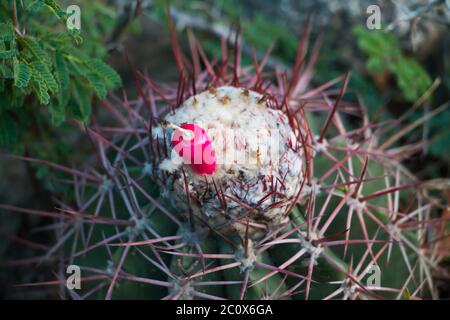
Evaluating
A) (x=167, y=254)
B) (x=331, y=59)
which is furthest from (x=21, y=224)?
(x=331, y=59)

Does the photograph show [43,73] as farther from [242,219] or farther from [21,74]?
[242,219]

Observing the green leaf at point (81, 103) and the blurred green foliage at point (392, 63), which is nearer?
the green leaf at point (81, 103)

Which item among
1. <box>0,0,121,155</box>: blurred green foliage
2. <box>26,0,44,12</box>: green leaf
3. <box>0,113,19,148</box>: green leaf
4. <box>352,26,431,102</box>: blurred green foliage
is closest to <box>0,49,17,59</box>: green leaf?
<box>0,0,121,155</box>: blurred green foliage

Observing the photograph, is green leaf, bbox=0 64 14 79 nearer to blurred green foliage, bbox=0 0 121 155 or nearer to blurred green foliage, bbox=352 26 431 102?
blurred green foliage, bbox=0 0 121 155

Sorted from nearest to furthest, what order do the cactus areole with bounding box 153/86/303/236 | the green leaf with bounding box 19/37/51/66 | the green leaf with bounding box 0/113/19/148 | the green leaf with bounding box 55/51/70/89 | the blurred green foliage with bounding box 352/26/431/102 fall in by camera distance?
the cactus areole with bounding box 153/86/303/236 → the green leaf with bounding box 19/37/51/66 → the green leaf with bounding box 55/51/70/89 → the green leaf with bounding box 0/113/19/148 → the blurred green foliage with bounding box 352/26/431/102

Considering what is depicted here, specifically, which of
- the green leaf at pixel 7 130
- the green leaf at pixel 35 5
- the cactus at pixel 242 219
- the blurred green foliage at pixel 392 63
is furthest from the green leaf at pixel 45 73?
the blurred green foliage at pixel 392 63

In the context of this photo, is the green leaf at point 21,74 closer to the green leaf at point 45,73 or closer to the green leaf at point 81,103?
the green leaf at point 45,73
